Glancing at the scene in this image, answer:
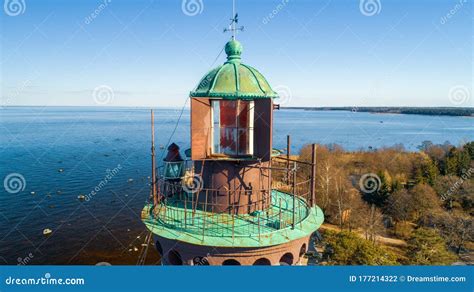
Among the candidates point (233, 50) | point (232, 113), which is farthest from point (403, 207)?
point (233, 50)

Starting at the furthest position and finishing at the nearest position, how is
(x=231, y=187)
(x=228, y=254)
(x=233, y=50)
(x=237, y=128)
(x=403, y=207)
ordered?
(x=403, y=207), (x=233, y=50), (x=237, y=128), (x=231, y=187), (x=228, y=254)

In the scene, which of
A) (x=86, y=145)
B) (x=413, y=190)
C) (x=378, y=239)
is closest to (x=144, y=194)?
(x=378, y=239)

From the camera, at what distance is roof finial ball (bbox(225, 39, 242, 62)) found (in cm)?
1064

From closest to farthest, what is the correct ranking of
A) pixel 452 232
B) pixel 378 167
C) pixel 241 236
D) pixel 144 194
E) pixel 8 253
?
1. pixel 241 236
2. pixel 8 253
3. pixel 452 232
4. pixel 144 194
5. pixel 378 167

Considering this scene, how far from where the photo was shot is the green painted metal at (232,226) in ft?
29.4

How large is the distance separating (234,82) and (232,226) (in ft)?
14.3

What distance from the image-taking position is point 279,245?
9.28m

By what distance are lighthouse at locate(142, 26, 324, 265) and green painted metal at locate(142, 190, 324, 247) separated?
0.03 metres

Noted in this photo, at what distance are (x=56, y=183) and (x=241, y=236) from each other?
49224 millimetres

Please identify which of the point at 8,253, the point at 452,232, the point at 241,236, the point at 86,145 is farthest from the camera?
the point at 86,145

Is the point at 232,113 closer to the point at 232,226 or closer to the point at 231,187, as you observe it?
the point at 231,187

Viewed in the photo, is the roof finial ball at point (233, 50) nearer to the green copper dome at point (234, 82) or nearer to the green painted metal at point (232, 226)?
the green copper dome at point (234, 82)

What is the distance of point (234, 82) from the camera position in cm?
989

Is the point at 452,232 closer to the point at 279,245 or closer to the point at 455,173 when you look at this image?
the point at 455,173
